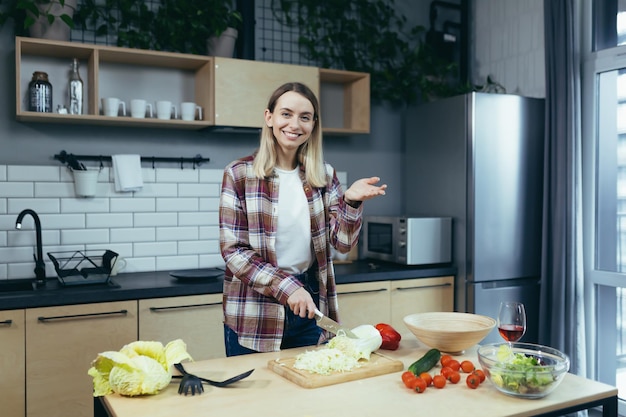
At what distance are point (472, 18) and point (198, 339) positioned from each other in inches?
127

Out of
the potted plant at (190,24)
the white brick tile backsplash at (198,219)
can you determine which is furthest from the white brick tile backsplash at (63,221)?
the potted plant at (190,24)

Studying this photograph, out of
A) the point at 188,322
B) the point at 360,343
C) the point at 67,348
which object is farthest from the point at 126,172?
the point at 360,343

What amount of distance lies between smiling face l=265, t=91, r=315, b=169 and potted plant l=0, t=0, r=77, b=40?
1.67m

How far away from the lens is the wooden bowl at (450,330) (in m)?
1.90

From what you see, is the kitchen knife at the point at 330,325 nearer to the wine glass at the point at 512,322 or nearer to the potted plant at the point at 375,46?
the wine glass at the point at 512,322

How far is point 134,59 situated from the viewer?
3.47m

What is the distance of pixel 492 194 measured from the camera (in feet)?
12.5

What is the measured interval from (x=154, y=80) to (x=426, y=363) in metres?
2.58

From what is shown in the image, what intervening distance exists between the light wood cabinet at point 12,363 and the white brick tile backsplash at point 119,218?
672mm

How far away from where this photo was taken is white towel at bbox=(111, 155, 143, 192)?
3.51 meters

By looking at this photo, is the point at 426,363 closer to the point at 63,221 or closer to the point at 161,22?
the point at 63,221

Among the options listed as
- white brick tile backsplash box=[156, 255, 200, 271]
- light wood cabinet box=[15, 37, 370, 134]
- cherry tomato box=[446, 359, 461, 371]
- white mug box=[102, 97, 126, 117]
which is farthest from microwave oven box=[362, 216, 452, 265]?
cherry tomato box=[446, 359, 461, 371]

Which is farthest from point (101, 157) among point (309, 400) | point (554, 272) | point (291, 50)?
point (554, 272)

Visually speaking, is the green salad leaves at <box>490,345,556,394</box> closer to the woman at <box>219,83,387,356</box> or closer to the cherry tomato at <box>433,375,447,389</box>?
the cherry tomato at <box>433,375,447,389</box>
